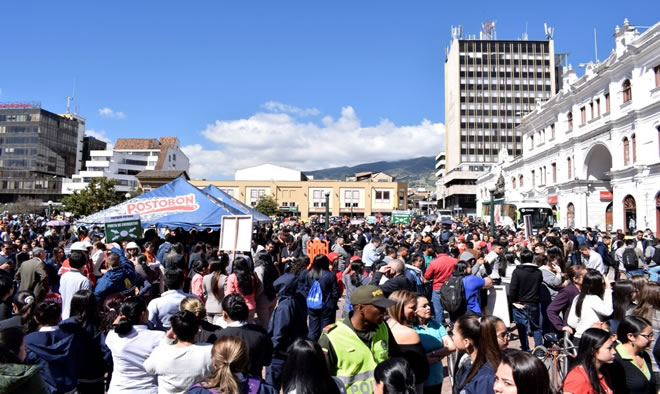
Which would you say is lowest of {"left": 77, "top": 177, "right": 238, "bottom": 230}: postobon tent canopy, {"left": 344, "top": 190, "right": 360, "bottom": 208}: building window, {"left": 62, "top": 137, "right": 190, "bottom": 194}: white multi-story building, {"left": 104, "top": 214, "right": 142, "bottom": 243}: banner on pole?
{"left": 104, "top": 214, "right": 142, "bottom": 243}: banner on pole

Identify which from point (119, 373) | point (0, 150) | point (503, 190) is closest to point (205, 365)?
point (119, 373)

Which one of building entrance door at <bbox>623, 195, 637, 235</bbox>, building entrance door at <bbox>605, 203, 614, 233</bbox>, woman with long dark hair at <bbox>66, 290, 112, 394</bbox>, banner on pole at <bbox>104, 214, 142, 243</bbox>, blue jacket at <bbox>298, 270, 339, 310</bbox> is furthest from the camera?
building entrance door at <bbox>605, 203, 614, 233</bbox>

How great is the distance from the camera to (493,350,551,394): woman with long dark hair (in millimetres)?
2871

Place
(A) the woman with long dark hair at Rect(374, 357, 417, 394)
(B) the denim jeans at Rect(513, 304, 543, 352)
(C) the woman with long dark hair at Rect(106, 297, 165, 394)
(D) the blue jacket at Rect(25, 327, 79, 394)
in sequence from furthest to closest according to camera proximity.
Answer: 1. (B) the denim jeans at Rect(513, 304, 543, 352)
2. (C) the woman with long dark hair at Rect(106, 297, 165, 394)
3. (D) the blue jacket at Rect(25, 327, 79, 394)
4. (A) the woman with long dark hair at Rect(374, 357, 417, 394)

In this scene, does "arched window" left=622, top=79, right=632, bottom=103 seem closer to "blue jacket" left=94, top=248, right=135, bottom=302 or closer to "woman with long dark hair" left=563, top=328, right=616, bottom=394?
"woman with long dark hair" left=563, top=328, right=616, bottom=394

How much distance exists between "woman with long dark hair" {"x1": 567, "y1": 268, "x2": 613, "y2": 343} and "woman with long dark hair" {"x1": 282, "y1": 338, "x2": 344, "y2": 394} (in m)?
3.99

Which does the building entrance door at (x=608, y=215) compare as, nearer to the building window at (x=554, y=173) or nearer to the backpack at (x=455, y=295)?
the building window at (x=554, y=173)

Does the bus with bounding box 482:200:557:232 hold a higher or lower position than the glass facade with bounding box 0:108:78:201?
lower

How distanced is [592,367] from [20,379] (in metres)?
3.99

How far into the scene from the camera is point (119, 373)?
159 inches

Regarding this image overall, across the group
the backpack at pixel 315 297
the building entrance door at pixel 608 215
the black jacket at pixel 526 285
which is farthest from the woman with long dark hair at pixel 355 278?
the building entrance door at pixel 608 215

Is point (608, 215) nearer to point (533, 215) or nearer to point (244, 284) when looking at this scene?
point (533, 215)

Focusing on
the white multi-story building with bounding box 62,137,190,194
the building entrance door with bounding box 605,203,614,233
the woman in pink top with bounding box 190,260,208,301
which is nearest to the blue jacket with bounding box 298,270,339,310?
the woman in pink top with bounding box 190,260,208,301

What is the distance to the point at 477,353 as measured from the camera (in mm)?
3570
